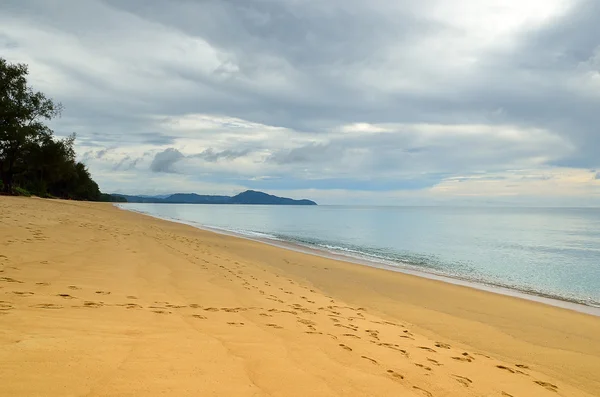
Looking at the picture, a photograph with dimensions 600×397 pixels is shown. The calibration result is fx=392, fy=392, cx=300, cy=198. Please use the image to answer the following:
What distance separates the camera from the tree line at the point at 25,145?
41050 mm

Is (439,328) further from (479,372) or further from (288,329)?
(288,329)

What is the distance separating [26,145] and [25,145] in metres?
0.33

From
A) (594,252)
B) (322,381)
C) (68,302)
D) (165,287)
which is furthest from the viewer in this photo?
(594,252)

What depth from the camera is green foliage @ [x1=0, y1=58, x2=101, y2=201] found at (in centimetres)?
4103

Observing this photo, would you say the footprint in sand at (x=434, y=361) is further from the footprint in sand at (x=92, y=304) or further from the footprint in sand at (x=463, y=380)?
the footprint in sand at (x=92, y=304)

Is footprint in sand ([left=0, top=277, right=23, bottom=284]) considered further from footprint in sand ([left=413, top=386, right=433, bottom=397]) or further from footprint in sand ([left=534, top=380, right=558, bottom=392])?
footprint in sand ([left=534, top=380, right=558, bottom=392])

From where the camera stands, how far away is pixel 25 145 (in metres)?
50.7

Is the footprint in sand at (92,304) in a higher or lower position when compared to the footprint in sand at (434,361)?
higher

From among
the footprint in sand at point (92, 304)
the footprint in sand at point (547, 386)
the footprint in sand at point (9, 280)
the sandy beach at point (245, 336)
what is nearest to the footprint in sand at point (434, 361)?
the sandy beach at point (245, 336)

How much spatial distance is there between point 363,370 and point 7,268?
7136mm

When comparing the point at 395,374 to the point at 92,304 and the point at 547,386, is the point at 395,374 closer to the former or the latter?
the point at 547,386

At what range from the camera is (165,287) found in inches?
318

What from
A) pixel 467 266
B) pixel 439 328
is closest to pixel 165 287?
pixel 439 328

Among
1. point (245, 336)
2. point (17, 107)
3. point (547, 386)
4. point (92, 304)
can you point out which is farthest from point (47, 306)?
point (17, 107)
